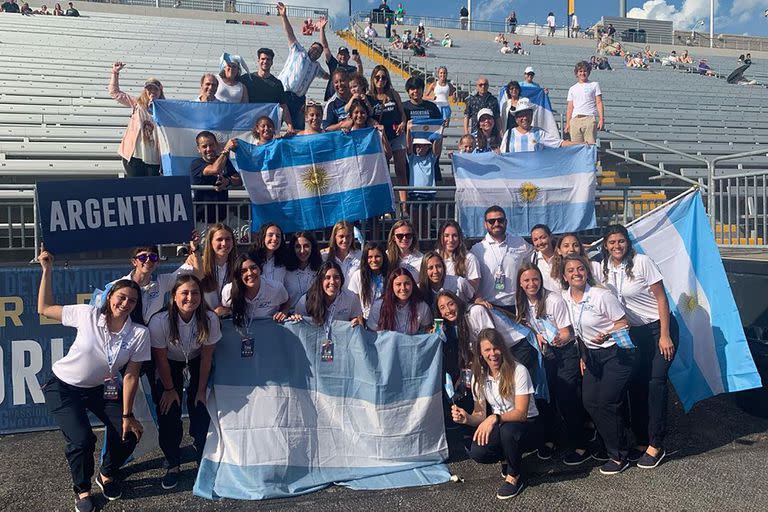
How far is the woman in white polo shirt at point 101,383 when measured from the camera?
13.5 feet

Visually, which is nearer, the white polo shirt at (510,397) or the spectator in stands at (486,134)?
the white polo shirt at (510,397)

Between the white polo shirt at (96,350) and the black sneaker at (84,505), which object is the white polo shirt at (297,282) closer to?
the white polo shirt at (96,350)

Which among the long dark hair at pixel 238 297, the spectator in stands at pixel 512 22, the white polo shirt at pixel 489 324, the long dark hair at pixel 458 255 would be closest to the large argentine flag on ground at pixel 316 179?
the long dark hair at pixel 458 255

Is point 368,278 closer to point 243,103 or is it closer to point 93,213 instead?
point 93,213

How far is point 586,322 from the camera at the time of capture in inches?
184

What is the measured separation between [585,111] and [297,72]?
4.36 metres

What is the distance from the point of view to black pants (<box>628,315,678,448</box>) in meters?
4.68

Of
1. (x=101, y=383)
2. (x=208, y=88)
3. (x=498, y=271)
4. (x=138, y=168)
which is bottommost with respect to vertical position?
(x=101, y=383)

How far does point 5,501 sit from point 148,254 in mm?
1877

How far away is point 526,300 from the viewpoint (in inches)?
194

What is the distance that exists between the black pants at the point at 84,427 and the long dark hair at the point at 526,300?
2941 millimetres

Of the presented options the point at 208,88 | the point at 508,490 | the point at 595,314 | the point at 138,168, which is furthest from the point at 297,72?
the point at 508,490

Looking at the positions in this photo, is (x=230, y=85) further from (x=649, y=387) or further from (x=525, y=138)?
(x=649, y=387)

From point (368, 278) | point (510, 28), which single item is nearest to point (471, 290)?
point (368, 278)
